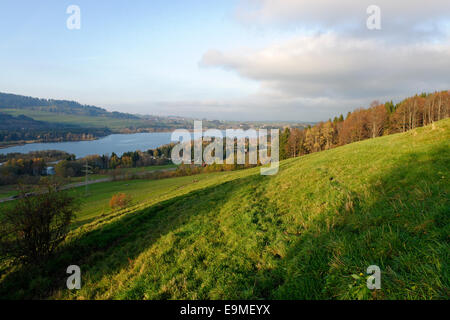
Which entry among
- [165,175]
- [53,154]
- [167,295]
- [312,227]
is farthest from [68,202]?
[53,154]

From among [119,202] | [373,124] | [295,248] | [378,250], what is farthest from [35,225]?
[373,124]

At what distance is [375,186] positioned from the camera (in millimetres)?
6754

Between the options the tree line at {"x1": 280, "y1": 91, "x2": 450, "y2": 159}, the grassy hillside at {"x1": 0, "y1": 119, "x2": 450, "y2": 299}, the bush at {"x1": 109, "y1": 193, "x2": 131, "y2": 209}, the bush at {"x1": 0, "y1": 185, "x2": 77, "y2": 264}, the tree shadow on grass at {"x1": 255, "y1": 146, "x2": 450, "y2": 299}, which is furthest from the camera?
the tree line at {"x1": 280, "y1": 91, "x2": 450, "y2": 159}

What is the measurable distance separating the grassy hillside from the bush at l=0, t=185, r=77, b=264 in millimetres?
657

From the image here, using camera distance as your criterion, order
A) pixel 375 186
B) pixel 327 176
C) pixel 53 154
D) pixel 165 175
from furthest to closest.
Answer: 1. pixel 53 154
2. pixel 165 175
3. pixel 327 176
4. pixel 375 186

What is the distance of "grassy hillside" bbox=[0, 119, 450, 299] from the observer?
3.04 meters

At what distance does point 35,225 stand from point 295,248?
1024cm

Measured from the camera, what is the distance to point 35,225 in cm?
791

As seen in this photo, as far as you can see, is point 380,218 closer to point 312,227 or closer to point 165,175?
point 312,227

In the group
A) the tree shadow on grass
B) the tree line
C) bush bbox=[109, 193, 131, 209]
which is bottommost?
bush bbox=[109, 193, 131, 209]

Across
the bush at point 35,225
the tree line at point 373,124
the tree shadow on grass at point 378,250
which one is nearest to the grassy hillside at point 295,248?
the tree shadow on grass at point 378,250

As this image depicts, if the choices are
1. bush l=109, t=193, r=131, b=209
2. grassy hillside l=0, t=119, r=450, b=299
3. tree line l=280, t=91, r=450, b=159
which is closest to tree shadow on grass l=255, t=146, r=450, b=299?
grassy hillside l=0, t=119, r=450, b=299

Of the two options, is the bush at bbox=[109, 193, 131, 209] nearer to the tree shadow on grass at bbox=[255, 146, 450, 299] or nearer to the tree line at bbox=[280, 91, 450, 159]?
the tree shadow on grass at bbox=[255, 146, 450, 299]
